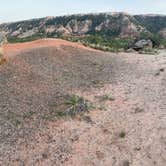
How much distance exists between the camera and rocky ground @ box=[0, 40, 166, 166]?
47.0 ft

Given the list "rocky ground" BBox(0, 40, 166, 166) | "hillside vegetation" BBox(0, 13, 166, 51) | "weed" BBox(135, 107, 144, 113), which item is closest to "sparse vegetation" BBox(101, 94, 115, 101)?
"rocky ground" BBox(0, 40, 166, 166)

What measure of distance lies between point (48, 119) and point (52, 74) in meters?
5.62

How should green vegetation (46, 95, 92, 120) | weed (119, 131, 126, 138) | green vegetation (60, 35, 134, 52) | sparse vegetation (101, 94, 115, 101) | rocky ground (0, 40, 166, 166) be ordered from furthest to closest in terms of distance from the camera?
green vegetation (60, 35, 134, 52)
sparse vegetation (101, 94, 115, 101)
green vegetation (46, 95, 92, 120)
weed (119, 131, 126, 138)
rocky ground (0, 40, 166, 166)

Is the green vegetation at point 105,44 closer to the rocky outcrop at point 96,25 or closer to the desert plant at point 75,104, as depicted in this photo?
the desert plant at point 75,104

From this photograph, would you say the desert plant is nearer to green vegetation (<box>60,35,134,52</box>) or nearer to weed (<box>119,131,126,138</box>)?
weed (<box>119,131,126,138</box>)

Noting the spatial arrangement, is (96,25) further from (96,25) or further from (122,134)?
(122,134)

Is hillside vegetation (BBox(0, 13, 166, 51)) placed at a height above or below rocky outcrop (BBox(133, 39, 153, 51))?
below

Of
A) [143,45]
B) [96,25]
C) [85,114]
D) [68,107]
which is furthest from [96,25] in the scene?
[85,114]

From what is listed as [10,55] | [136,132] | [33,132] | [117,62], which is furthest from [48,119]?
[117,62]

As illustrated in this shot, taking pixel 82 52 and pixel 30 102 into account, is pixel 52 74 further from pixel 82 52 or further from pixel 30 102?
pixel 82 52

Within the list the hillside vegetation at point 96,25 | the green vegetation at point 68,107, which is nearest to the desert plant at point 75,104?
the green vegetation at point 68,107

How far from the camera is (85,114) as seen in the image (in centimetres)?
1709

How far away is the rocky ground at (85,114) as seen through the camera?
14.3 metres

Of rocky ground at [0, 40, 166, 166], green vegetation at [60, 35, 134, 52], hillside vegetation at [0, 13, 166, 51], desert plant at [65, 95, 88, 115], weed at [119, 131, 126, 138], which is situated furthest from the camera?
hillside vegetation at [0, 13, 166, 51]
